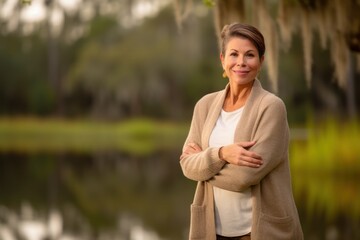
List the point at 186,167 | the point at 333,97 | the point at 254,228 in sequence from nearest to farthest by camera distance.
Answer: the point at 254,228 → the point at 186,167 → the point at 333,97

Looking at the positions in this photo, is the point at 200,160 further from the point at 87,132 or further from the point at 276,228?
the point at 87,132

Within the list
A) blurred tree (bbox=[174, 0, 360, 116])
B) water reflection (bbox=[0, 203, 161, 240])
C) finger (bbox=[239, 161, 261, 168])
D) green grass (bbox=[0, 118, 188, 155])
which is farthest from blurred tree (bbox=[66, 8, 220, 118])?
finger (bbox=[239, 161, 261, 168])

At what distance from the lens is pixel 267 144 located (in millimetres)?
2141

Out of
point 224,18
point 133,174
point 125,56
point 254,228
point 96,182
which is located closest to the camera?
point 254,228

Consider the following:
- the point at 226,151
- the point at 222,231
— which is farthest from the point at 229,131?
the point at 222,231

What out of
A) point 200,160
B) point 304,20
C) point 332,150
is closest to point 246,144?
point 200,160

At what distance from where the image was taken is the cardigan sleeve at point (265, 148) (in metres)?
2.13

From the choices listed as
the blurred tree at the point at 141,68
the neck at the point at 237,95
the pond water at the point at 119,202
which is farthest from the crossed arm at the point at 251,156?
the blurred tree at the point at 141,68

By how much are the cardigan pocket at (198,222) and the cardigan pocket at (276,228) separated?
0.17 m

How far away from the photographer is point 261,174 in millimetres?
2135

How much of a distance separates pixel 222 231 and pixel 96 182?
10411mm

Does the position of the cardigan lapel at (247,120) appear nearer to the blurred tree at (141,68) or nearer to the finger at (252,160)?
the finger at (252,160)

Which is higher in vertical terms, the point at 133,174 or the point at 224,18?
the point at 224,18

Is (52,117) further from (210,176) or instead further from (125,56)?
(210,176)
